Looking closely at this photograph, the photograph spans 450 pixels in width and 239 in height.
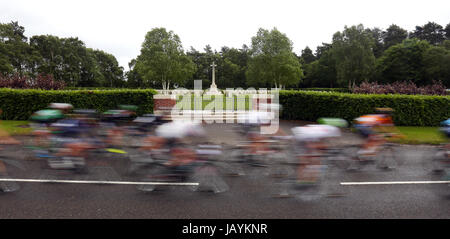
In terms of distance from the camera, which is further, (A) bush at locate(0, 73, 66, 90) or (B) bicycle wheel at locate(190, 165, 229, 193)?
(A) bush at locate(0, 73, 66, 90)

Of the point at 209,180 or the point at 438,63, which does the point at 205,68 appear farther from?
the point at 209,180

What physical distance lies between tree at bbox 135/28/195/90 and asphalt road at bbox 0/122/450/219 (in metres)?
Result: 43.5

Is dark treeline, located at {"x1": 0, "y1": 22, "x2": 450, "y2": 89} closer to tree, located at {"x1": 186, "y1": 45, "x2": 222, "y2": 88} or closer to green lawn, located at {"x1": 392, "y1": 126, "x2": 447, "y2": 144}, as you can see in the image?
tree, located at {"x1": 186, "y1": 45, "x2": 222, "y2": 88}

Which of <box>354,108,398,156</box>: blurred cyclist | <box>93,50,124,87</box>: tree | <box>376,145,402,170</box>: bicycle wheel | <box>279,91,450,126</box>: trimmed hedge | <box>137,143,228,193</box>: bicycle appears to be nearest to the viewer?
<box>137,143,228,193</box>: bicycle

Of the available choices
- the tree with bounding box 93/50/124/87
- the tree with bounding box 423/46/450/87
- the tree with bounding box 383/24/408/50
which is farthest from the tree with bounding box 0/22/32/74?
the tree with bounding box 383/24/408/50

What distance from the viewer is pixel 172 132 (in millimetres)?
5113

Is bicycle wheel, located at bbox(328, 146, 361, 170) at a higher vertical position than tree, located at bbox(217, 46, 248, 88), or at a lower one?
lower

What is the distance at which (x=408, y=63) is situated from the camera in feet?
171

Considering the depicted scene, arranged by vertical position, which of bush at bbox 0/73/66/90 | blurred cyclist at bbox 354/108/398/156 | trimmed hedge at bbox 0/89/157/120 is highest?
bush at bbox 0/73/66/90

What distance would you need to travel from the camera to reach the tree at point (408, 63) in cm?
5103

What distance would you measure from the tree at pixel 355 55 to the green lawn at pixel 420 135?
145 ft

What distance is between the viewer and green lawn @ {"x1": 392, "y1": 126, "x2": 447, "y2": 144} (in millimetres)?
9609

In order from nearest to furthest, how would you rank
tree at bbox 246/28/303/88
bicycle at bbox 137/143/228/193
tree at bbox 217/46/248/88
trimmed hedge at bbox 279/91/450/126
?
bicycle at bbox 137/143/228/193 → trimmed hedge at bbox 279/91/450/126 → tree at bbox 246/28/303/88 → tree at bbox 217/46/248/88
